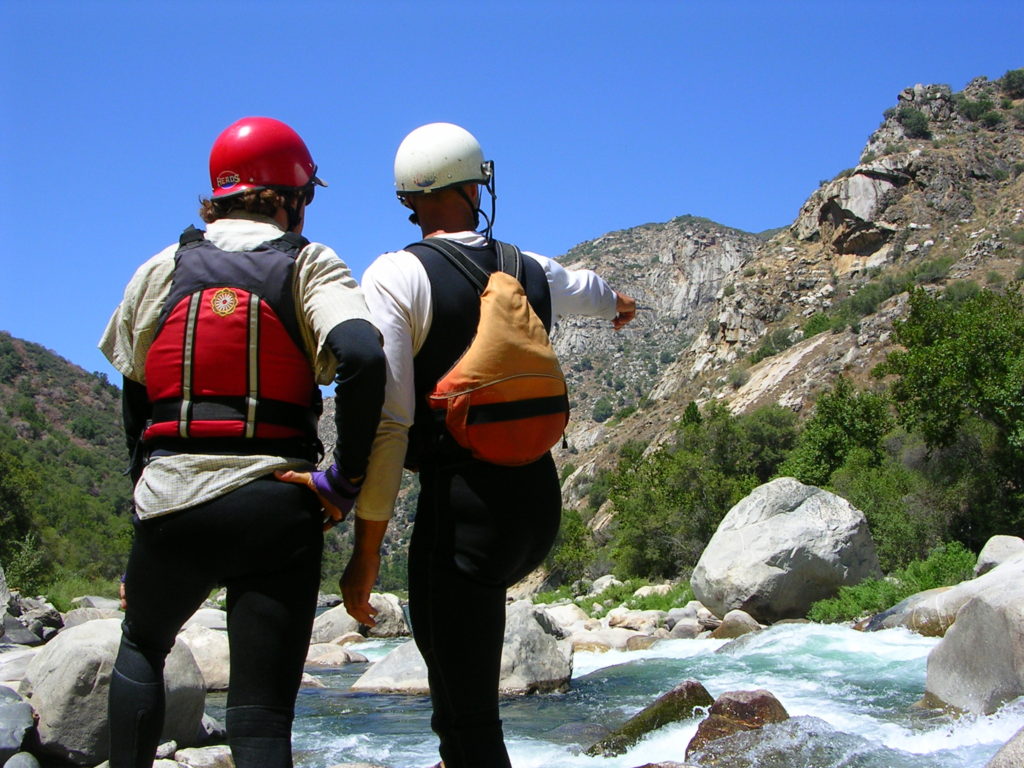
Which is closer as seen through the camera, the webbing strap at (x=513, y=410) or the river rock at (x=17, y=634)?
the webbing strap at (x=513, y=410)

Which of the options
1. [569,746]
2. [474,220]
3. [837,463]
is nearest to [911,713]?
[569,746]

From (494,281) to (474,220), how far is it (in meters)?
0.31

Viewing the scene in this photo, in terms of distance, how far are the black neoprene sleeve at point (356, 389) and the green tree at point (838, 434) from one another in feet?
93.4

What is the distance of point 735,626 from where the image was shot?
15.9m

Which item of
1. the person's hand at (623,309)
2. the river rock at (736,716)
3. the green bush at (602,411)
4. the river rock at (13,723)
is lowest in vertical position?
the river rock at (736,716)

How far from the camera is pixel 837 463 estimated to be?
3011 cm

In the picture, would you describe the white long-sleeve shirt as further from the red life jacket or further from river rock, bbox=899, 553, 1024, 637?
river rock, bbox=899, 553, 1024, 637

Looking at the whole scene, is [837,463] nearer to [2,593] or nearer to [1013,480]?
[1013,480]

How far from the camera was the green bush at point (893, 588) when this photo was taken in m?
15.3

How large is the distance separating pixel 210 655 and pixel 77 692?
18.4 feet

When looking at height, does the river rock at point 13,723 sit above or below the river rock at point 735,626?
above

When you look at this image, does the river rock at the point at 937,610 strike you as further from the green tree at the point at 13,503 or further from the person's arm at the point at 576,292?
the green tree at the point at 13,503

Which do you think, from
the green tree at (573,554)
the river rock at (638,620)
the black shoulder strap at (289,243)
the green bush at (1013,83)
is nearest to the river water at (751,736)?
the river rock at (638,620)

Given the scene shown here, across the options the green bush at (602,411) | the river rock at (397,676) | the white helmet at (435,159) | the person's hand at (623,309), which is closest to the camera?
the white helmet at (435,159)
